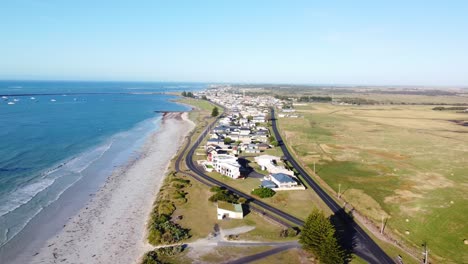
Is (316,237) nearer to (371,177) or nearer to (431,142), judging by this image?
(371,177)

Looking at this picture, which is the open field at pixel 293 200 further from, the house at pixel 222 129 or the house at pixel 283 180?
the house at pixel 222 129

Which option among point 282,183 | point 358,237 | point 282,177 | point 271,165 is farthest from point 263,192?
point 358,237

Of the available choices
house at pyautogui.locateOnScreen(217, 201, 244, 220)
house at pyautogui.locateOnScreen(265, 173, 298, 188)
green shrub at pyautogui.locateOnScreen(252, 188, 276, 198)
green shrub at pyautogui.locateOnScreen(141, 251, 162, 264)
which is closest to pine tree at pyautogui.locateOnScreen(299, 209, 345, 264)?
house at pyautogui.locateOnScreen(217, 201, 244, 220)

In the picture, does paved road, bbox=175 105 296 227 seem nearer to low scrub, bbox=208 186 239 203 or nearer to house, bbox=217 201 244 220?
low scrub, bbox=208 186 239 203

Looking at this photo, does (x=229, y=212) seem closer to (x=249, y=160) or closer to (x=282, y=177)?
(x=282, y=177)

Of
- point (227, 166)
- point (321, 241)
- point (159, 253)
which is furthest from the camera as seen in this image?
point (227, 166)
